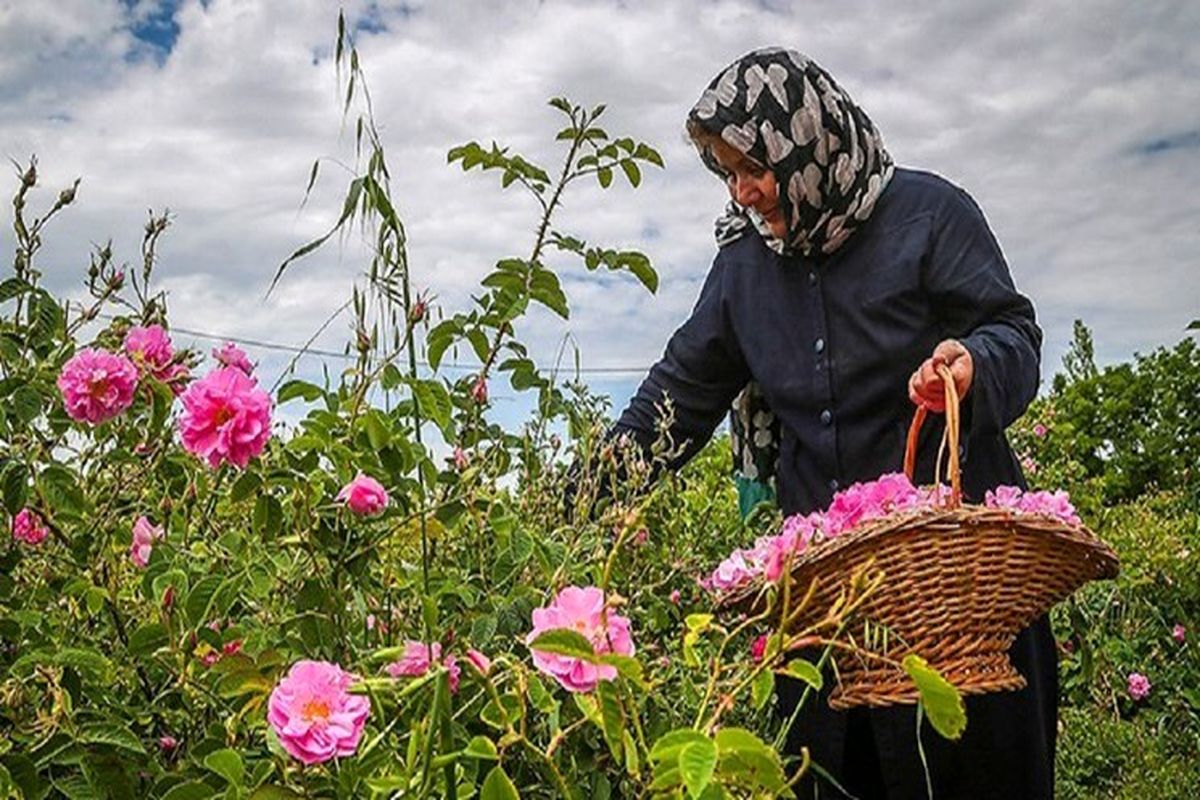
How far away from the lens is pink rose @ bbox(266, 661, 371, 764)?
122 cm

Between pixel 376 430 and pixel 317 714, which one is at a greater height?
pixel 376 430

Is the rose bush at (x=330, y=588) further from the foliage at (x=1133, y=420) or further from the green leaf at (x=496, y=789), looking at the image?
the foliage at (x=1133, y=420)

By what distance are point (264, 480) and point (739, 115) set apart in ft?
3.84

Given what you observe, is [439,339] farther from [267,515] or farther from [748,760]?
[748,760]

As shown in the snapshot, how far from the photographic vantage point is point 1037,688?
246cm

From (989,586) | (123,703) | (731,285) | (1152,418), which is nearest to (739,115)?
(731,285)

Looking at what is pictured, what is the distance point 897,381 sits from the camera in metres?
2.42

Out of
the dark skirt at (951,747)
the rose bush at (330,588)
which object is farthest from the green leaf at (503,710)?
the dark skirt at (951,747)

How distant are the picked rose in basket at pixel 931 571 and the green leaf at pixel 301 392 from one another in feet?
1.63

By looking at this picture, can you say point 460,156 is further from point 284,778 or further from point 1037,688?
point 1037,688

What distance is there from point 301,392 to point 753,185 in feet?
3.44

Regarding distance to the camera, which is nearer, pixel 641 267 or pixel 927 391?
pixel 641 267

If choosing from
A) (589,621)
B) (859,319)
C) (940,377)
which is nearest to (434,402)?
(589,621)

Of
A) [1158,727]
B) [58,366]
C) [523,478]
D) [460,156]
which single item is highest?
[460,156]
